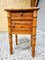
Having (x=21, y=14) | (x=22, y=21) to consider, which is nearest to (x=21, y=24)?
(x=22, y=21)

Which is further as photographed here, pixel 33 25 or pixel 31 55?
pixel 31 55

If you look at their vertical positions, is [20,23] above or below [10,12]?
below

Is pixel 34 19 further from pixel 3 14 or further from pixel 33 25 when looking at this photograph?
pixel 3 14

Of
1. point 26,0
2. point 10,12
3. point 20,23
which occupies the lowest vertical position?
point 20,23

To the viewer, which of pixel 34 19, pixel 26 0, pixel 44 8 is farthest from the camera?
pixel 26 0

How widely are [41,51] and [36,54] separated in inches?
6.6

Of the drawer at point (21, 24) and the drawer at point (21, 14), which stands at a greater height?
the drawer at point (21, 14)

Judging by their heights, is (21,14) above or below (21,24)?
above

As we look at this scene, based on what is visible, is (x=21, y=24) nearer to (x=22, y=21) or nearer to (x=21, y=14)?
(x=22, y=21)

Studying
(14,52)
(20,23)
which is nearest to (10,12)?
(20,23)

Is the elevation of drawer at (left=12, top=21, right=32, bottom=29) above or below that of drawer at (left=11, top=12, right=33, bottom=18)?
below

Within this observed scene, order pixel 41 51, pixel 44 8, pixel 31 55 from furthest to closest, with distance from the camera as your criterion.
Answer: pixel 44 8
pixel 41 51
pixel 31 55

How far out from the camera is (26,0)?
11.7 ft

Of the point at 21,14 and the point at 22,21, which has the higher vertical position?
the point at 21,14
